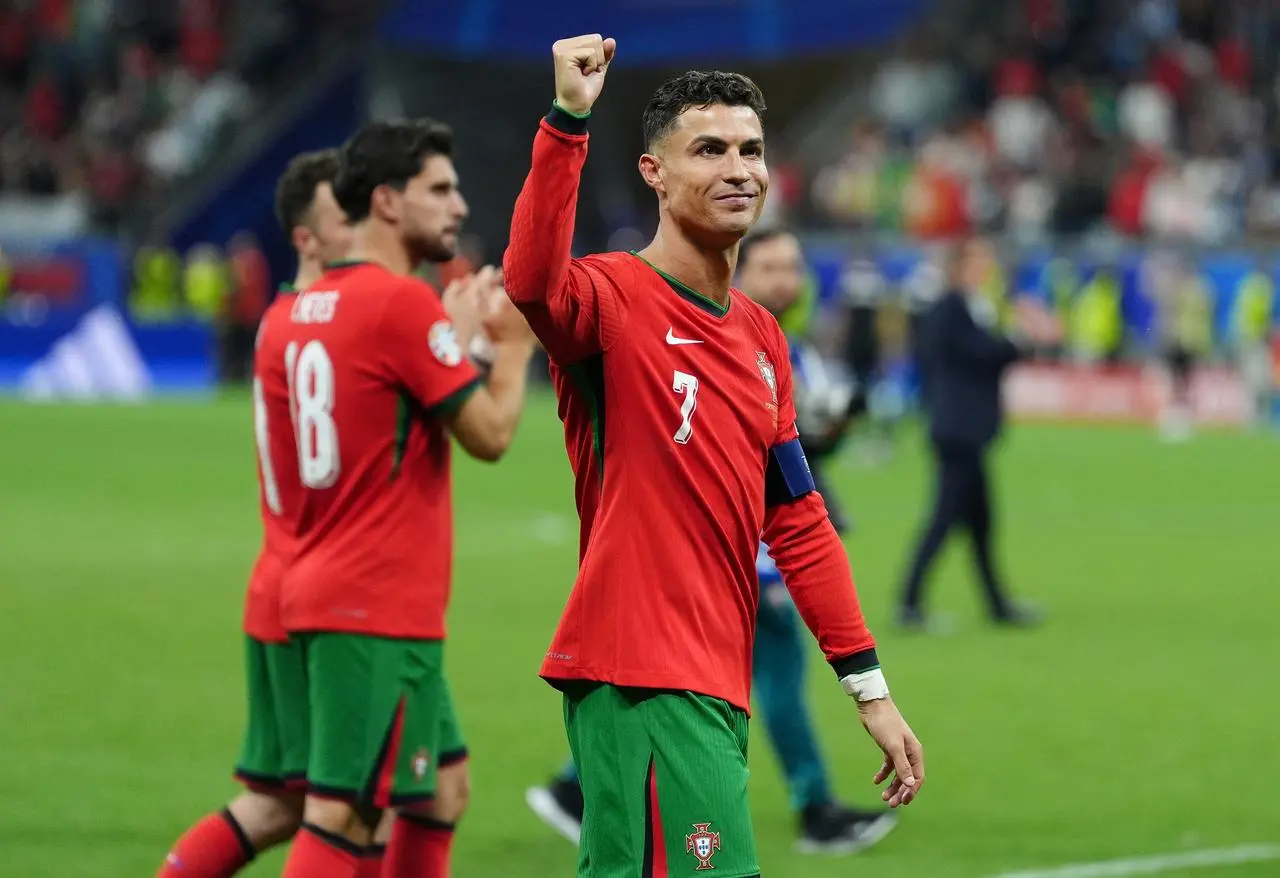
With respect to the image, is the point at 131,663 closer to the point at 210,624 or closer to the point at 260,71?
the point at 210,624

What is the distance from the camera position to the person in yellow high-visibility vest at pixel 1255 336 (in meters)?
27.3

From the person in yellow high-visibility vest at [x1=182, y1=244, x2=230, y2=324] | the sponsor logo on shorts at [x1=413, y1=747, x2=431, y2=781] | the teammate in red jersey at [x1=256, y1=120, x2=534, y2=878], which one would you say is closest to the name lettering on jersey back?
the teammate in red jersey at [x1=256, y1=120, x2=534, y2=878]

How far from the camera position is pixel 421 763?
5.21 meters

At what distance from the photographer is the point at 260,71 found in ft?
130

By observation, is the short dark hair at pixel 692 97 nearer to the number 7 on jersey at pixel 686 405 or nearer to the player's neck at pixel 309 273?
the number 7 on jersey at pixel 686 405

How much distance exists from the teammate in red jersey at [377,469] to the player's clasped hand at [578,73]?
150cm

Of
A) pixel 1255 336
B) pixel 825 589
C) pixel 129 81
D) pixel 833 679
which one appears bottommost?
pixel 833 679

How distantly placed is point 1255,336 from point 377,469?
24.3 m

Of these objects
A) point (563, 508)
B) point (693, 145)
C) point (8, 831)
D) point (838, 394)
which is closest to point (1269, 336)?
point (563, 508)

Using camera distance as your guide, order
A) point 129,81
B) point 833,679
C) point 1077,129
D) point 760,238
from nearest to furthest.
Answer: point 760,238
point 833,679
point 1077,129
point 129,81

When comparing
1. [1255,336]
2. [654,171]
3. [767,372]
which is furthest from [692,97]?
[1255,336]

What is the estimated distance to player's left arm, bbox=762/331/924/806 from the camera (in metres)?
4.34

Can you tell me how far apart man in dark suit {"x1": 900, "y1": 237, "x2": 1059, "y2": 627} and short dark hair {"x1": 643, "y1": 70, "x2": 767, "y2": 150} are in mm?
8161

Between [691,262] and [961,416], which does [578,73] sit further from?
[961,416]
